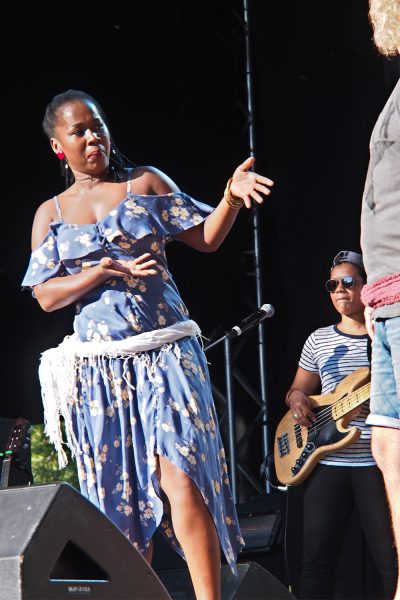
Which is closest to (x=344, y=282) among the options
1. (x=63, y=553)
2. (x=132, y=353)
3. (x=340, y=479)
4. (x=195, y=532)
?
(x=340, y=479)

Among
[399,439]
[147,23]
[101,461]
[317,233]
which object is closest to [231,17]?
[147,23]

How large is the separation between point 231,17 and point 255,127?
29.3 inches

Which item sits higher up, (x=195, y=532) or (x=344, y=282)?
(x=344, y=282)

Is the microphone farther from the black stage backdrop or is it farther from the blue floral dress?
the blue floral dress

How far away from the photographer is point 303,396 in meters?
4.72

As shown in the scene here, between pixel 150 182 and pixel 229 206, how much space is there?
1.08 ft

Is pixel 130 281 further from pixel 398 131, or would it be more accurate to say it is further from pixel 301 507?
pixel 301 507

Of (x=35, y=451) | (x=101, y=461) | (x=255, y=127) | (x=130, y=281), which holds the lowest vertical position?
(x=35, y=451)

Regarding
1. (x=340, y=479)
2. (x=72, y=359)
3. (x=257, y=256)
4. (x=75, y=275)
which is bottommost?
(x=340, y=479)

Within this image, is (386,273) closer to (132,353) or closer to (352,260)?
(132,353)

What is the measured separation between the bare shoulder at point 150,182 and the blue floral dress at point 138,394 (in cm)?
5

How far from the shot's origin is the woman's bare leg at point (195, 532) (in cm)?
278

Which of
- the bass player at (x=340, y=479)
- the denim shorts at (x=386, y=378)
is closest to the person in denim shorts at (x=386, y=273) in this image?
the denim shorts at (x=386, y=378)

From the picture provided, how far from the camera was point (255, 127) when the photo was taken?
5.89 meters
